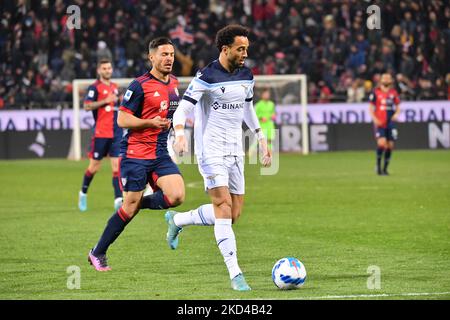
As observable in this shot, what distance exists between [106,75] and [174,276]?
748 centimetres

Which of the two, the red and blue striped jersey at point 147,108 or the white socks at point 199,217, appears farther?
the red and blue striped jersey at point 147,108

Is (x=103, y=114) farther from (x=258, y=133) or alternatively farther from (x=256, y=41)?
(x=256, y=41)

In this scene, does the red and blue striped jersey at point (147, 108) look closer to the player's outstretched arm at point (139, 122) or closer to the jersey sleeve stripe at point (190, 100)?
the player's outstretched arm at point (139, 122)

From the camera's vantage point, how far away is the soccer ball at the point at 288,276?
8516 millimetres

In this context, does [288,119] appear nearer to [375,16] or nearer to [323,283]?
[375,16]

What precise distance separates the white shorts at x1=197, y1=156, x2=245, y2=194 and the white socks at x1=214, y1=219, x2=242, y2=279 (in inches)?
13.1

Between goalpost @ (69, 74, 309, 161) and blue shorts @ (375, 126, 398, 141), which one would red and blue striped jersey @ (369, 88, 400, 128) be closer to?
blue shorts @ (375, 126, 398, 141)

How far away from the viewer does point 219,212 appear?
899 cm

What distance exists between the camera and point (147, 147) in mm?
10312

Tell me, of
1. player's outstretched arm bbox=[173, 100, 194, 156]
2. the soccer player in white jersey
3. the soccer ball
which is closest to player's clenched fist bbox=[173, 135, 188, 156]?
player's outstretched arm bbox=[173, 100, 194, 156]

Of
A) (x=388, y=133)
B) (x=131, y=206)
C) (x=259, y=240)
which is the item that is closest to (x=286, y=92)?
(x=388, y=133)

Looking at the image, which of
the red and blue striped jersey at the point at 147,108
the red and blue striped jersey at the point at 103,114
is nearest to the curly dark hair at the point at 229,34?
the red and blue striped jersey at the point at 147,108

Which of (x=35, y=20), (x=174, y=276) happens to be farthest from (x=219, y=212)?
(x=35, y=20)

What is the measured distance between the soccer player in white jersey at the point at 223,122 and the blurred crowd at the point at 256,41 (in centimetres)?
2211
